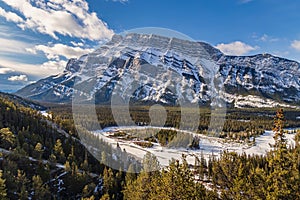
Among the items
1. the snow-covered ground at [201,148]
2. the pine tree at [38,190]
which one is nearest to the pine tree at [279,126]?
the pine tree at [38,190]

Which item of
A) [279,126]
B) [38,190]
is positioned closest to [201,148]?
[38,190]

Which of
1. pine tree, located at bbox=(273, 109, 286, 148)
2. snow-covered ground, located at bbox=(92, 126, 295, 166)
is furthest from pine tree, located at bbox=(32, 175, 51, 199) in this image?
snow-covered ground, located at bbox=(92, 126, 295, 166)

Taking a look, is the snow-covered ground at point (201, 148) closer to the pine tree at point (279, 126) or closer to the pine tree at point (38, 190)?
the pine tree at point (38, 190)

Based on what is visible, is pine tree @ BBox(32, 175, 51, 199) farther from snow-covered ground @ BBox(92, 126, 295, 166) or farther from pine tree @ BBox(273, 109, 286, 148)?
snow-covered ground @ BBox(92, 126, 295, 166)

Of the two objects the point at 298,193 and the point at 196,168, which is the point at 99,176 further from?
the point at 298,193

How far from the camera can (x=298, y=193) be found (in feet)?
68.2

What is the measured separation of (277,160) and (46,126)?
288 feet

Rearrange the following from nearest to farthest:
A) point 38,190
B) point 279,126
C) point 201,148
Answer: point 279,126, point 38,190, point 201,148

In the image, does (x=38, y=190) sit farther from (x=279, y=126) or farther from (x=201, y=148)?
(x=201, y=148)

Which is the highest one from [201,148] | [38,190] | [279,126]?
[279,126]

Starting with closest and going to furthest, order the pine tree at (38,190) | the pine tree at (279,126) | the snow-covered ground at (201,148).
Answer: the pine tree at (279,126) → the pine tree at (38,190) → the snow-covered ground at (201,148)

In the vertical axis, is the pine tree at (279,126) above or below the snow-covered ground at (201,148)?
above

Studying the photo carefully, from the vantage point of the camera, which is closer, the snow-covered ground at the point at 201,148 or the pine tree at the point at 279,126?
the pine tree at the point at 279,126

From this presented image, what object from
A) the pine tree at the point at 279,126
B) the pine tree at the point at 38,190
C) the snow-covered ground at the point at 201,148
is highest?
the pine tree at the point at 279,126
